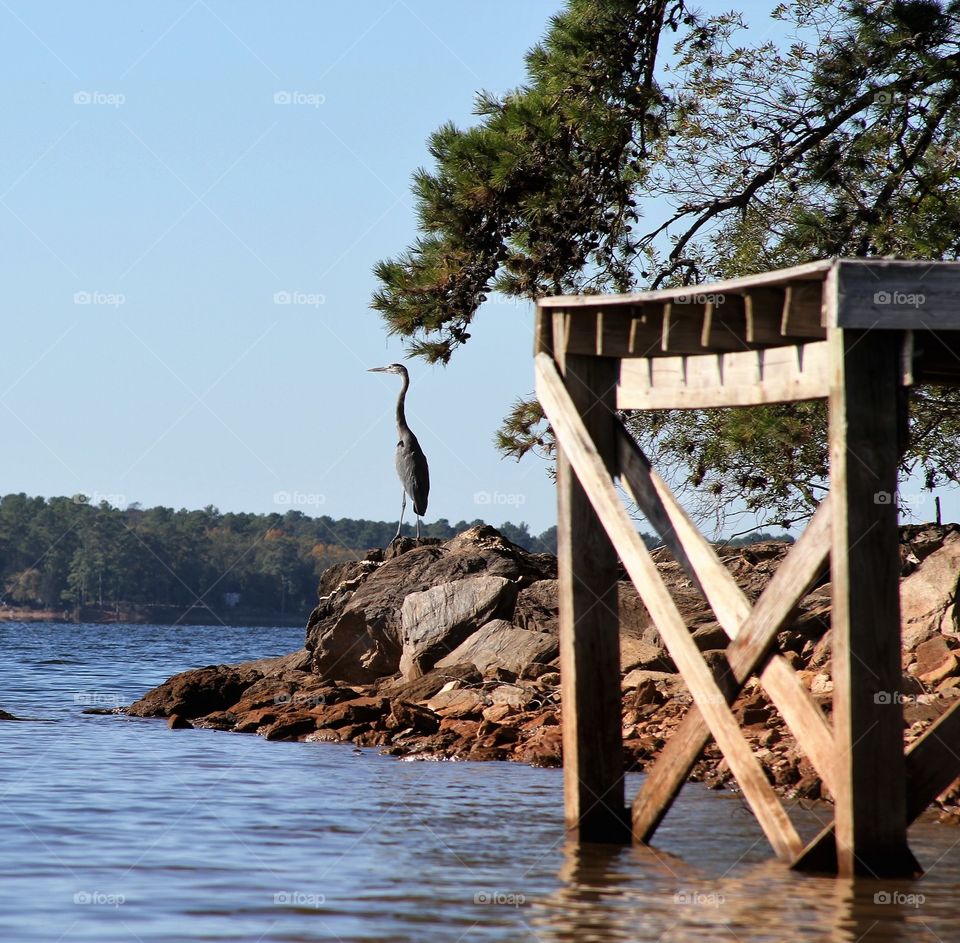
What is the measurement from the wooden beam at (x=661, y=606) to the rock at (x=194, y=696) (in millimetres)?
10374

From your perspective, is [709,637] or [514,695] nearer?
[709,637]

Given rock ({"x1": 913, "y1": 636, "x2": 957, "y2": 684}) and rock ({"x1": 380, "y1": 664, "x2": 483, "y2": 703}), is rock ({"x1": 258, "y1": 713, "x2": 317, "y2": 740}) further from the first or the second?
rock ({"x1": 913, "y1": 636, "x2": 957, "y2": 684})

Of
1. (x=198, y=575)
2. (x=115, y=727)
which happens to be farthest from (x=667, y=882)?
(x=198, y=575)

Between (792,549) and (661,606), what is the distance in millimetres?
870

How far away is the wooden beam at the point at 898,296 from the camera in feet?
20.7

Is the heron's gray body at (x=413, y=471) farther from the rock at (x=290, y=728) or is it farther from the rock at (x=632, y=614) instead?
the rock at (x=290, y=728)

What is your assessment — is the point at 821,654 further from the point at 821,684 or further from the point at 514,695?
the point at 514,695

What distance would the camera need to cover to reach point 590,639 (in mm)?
7770

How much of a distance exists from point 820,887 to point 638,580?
164 cm

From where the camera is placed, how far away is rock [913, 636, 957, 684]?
37.1ft

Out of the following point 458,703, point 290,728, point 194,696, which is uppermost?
point 458,703

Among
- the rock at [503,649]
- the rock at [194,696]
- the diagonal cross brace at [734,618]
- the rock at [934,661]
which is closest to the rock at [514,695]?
the rock at [503,649]

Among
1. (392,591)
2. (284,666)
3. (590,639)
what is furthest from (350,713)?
(590,639)

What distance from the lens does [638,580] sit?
7.32m
